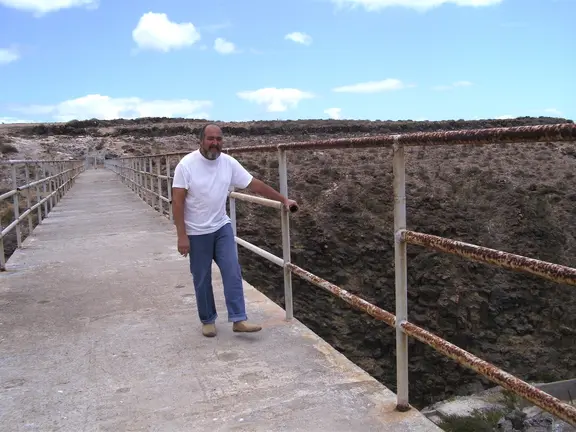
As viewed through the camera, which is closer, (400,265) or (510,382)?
(510,382)

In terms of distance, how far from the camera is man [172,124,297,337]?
4023 millimetres

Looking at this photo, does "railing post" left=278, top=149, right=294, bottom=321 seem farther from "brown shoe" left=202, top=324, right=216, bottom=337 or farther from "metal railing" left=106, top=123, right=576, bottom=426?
"brown shoe" left=202, top=324, right=216, bottom=337

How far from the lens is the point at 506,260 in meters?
2.12

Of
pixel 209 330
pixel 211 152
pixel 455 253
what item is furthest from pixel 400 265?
pixel 209 330

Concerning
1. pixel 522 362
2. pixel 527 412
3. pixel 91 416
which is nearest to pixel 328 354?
pixel 91 416

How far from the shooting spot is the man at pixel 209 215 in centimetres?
402

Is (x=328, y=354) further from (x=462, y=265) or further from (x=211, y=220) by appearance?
(x=462, y=265)

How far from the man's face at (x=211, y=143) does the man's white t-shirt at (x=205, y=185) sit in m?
0.08

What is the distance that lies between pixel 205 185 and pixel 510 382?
98.0 inches

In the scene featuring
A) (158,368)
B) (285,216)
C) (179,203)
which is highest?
(179,203)

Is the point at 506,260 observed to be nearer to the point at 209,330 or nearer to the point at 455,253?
the point at 455,253

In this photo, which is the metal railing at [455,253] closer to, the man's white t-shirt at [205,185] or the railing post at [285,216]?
the railing post at [285,216]

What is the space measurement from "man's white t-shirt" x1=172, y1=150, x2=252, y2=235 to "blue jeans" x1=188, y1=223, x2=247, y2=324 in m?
0.08

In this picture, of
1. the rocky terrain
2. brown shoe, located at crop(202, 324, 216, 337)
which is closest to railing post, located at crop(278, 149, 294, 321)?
brown shoe, located at crop(202, 324, 216, 337)
